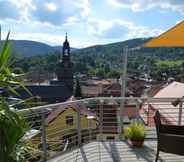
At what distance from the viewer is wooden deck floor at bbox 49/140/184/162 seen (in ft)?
18.0

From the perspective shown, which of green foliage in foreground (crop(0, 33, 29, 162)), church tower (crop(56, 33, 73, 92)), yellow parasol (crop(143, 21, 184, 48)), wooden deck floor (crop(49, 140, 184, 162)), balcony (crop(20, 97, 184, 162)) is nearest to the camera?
green foliage in foreground (crop(0, 33, 29, 162))

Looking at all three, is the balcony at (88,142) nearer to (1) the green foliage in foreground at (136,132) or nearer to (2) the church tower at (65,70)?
(1) the green foliage in foreground at (136,132)

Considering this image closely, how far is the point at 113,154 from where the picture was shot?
18.9 ft

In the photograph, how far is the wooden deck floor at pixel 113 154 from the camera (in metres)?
5.47

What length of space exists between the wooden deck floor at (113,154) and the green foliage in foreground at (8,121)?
2.36 metres

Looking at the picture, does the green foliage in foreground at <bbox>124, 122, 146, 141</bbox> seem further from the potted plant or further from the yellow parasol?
the yellow parasol

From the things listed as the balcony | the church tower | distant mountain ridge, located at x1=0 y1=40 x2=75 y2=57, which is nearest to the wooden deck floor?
the balcony

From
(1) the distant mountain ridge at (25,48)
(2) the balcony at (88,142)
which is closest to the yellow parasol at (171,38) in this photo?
(2) the balcony at (88,142)

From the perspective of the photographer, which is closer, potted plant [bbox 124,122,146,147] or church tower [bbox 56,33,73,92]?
potted plant [bbox 124,122,146,147]

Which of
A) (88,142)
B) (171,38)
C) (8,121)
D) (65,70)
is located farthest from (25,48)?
(65,70)

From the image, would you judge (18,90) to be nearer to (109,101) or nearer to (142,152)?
(142,152)

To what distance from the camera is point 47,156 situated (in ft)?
17.8

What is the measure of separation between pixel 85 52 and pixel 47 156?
74243mm

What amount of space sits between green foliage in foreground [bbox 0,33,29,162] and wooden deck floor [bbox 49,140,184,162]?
2358 millimetres
